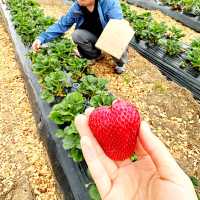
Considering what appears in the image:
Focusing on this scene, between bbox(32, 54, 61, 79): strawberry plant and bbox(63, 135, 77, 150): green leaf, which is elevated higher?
bbox(63, 135, 77, 150): green leaf

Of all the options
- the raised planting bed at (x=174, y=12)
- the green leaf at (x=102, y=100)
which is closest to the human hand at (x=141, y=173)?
the green leaf at (x=102, y=100)

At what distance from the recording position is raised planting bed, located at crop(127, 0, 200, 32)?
748 cm

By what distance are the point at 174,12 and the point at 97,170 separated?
23.2ft

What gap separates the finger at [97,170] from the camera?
165 centimetres

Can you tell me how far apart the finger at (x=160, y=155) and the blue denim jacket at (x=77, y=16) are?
313 cm

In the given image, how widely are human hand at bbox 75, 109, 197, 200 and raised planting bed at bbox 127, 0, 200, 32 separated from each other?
6076 mm

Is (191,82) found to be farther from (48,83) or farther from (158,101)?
(48,83)

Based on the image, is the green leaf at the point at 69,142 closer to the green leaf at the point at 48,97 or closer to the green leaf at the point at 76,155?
the green leaf at the point at 76,155

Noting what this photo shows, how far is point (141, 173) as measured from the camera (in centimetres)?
175

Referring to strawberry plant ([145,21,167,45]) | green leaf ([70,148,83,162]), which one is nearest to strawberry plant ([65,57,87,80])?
green leaf ([70,148,83,162])

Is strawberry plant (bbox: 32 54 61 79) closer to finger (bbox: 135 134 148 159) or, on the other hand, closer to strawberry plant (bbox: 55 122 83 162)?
strawberry plant (bbox: 55 122 83 162)

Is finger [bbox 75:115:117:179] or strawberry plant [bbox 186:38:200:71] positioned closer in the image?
finger [bbox 75:115:117:179]

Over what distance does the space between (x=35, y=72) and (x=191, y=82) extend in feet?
6.71

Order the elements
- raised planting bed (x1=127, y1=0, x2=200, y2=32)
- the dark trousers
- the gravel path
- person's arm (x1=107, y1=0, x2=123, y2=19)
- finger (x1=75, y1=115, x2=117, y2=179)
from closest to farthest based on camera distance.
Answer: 1. finger (x1=75, y1=115, x2=117, y2=179)
2. the gravel path
3. person's arm (x1=107, y1=0, x2=123, y2=19)
4. the dark trousers
5. raised planting bed (x1=127, y1=0, x2=200, y2=32)
